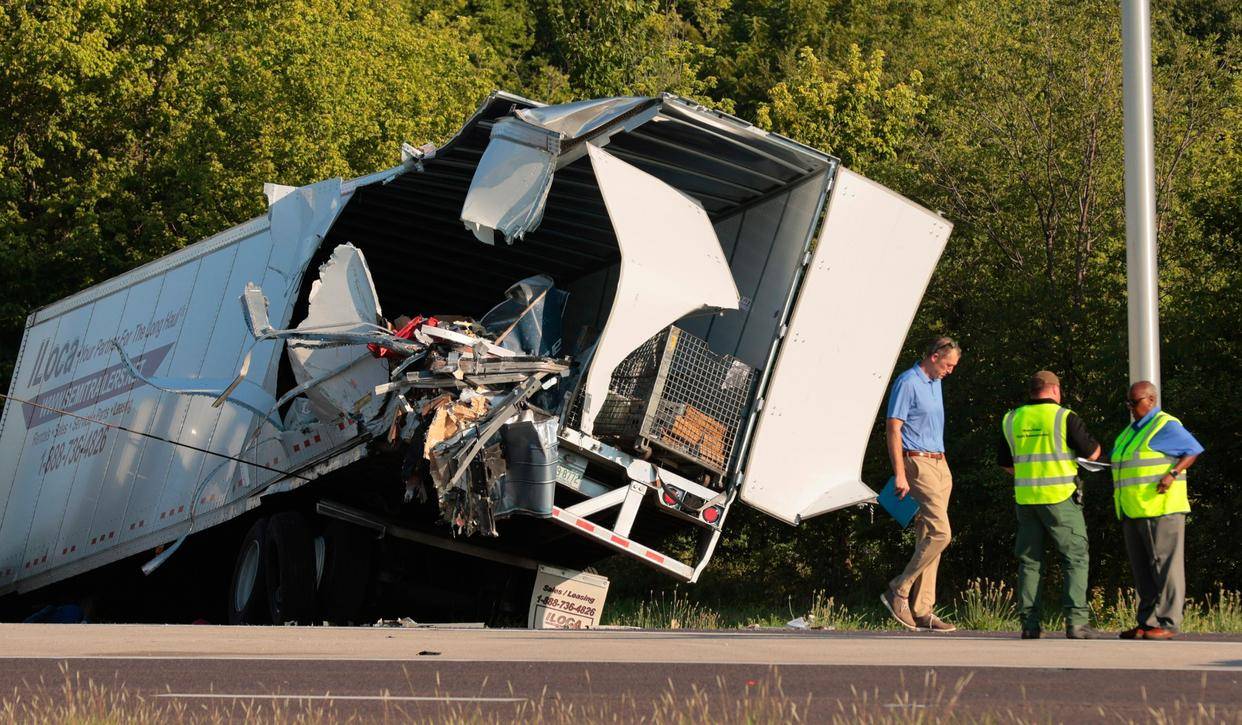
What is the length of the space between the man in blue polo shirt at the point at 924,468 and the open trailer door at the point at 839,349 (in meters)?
0.72

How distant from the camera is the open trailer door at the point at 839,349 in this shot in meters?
11.1

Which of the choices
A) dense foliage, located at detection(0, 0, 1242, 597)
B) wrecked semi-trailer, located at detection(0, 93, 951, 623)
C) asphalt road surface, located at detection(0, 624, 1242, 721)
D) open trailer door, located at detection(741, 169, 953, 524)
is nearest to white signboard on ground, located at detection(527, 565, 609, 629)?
wrecked semi-trailer, located at detection(0, 93, 951, 623)

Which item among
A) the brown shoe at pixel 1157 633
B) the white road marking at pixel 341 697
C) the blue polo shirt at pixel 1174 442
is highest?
the blue polo shirt at pixel 1174 442

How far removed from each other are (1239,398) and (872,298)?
767 cm

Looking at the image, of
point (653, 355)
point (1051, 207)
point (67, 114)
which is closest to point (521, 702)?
point (653, 355)

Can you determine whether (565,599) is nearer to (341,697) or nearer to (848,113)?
(341,697)

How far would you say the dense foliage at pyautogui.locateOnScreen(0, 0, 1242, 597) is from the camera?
19547mm

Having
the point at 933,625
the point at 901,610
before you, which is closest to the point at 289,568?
the point at 901,610

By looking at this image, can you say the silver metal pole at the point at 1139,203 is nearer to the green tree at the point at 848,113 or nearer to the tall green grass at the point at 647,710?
the tall green grass at the point at 647,710

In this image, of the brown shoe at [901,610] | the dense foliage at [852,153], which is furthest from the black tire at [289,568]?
the dense foliage at [852,153]

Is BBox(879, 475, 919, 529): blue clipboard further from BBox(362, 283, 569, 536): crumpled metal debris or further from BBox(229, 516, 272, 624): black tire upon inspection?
BBox(229, 516, 272, 624): black tire

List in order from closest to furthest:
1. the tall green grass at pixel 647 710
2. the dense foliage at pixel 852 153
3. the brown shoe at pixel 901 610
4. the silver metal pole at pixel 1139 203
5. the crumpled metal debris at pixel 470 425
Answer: the tall green grass at pixel 647 710
the crumpled metal debris at pixel 470 425
the brown shoe at pixel 901 610
the silver metal pole at pixel 1139 203
the dense foliage at pixel 852 153

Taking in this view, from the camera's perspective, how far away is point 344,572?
12250 mm

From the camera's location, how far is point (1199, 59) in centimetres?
2206
